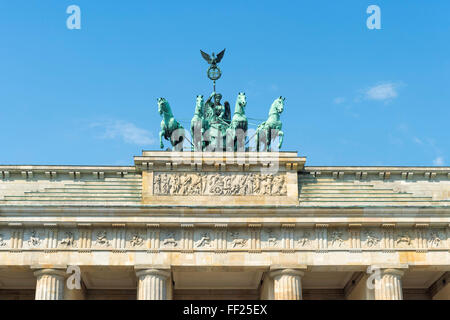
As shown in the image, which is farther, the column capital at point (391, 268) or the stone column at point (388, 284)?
the column capital at point (391, 268)

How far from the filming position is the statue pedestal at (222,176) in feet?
113

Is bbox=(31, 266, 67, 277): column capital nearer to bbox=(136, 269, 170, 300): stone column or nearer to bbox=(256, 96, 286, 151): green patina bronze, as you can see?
bbox=(136, 269, 170, 300): stone column

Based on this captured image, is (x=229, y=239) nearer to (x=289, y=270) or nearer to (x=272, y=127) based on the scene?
(x=289, y=270)

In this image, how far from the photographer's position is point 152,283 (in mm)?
32812

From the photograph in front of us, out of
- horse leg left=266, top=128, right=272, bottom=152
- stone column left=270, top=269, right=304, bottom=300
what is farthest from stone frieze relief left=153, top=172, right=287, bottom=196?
stone column left=270, top=269, right=304, bottom=300

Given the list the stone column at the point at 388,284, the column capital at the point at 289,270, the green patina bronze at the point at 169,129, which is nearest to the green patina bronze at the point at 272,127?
the green patina bronze at the point at 169,129

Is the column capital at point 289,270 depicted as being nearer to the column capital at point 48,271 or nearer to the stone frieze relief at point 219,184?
the stone frieze relief at point 219,184

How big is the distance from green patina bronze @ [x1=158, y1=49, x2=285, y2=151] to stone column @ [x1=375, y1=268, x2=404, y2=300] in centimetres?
701

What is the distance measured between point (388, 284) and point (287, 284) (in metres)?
4.04

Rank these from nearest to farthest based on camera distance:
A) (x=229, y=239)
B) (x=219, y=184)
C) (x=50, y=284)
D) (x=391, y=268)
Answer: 1. (x=50, y=284)
2. (x=391, y=268)
3. (x=229, y=239)
4. (x=219, y=184)

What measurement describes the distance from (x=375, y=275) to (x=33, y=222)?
13.9m

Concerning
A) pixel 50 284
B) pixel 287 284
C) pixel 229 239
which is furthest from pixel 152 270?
pixel 287 284

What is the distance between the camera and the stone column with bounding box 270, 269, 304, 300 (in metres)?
32.9

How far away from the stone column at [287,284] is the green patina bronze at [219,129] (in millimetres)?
5557
